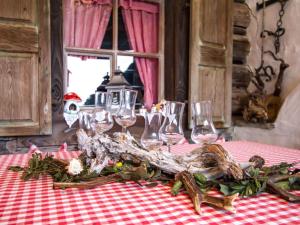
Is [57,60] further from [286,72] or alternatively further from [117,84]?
[286,72]

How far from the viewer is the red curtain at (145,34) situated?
7.20ft

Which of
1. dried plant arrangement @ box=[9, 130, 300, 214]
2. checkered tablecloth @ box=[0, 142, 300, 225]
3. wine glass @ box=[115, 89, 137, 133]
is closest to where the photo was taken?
checkered tablecloth @ box=[0, 142, 300, 225]

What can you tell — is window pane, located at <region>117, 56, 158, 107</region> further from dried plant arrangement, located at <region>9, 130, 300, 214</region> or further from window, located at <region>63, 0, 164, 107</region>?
dried plant arrangement, located at <region>9, 130, 300, 214</region>

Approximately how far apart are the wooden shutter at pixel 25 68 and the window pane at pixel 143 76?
66 centimetres

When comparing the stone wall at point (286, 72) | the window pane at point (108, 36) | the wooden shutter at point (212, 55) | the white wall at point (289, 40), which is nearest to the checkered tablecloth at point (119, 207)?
the window pane at point (108, 36)

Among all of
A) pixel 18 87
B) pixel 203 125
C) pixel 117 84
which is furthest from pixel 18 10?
pixel 203 125

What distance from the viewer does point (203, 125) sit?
0.96 meters

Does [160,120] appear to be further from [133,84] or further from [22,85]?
[133,84]

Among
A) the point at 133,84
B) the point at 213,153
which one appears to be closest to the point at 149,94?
the point at 133,84

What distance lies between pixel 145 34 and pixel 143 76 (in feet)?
1.11

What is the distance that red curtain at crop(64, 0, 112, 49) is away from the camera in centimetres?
201

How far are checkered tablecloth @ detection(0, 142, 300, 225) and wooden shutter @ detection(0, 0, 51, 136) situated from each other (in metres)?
1.01

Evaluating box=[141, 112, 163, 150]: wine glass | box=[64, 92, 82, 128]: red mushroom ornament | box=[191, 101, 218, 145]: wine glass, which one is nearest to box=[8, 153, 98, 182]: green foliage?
box=[141, 112, 163, 150]: wine glass

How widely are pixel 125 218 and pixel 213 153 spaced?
290mm
